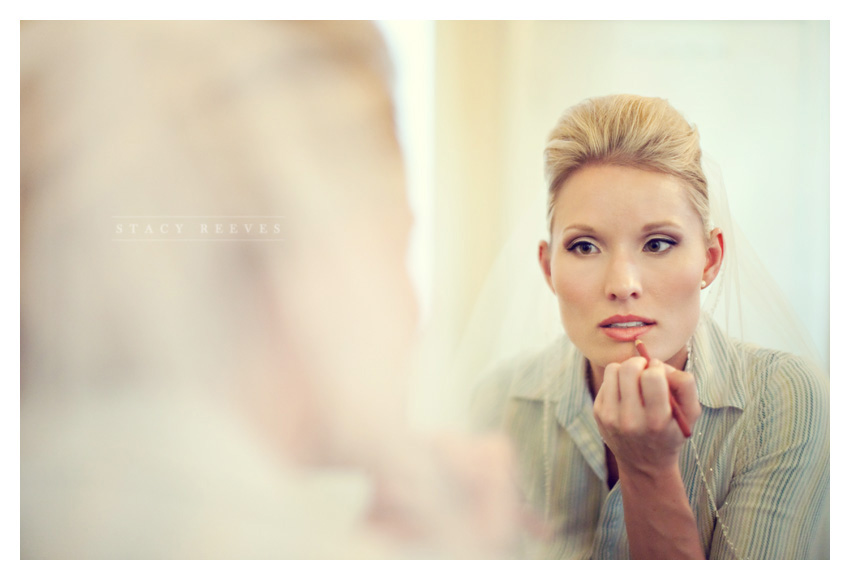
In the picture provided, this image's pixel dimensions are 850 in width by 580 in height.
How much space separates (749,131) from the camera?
4.67 ft

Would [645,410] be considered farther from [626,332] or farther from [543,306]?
[543,306]

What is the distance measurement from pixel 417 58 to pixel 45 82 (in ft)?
2.52

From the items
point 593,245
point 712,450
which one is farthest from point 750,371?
point 593,245

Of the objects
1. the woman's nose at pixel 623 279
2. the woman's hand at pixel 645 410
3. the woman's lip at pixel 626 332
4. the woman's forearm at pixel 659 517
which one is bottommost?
the woman's forearm at pixel 659 517

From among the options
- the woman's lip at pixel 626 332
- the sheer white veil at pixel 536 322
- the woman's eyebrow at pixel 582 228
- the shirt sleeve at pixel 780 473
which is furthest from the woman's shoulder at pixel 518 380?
the shirt sleeve at pixel 780 473

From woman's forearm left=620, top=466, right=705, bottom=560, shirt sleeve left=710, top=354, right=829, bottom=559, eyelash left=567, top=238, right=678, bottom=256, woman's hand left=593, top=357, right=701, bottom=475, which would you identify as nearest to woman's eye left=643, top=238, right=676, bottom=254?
eyelash left=567, top=238, right=678, bottom=256

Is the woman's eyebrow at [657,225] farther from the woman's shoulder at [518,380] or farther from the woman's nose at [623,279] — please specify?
the woman's shoulder at [518,380]

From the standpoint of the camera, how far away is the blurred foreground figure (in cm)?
144

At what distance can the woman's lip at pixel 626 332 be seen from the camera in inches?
52.8

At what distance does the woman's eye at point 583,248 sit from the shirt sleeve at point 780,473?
0.40m

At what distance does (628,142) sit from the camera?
1.33 metres

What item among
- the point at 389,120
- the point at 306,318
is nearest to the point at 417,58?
the point at 389,120
